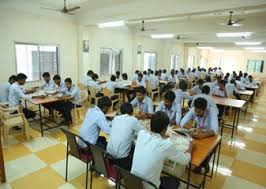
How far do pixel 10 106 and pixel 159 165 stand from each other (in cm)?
389

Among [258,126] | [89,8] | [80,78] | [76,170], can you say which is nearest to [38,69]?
[80,78]

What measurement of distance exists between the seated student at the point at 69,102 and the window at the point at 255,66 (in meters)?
17.9

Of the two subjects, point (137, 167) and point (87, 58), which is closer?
point (137, 167)

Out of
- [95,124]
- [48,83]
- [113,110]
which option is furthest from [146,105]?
[48,83]

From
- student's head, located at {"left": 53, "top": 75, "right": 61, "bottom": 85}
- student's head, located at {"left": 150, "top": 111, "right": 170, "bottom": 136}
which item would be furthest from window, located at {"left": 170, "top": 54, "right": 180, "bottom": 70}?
student's head, located at {"left": 150, "top": 111, "right": 170, "bottom": 136}

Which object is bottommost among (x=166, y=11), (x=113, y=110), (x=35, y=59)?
(x=113, y=110)

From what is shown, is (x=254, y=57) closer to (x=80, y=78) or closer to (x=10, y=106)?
(x=80, y=78)

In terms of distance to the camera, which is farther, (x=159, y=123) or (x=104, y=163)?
(x=104, y=163)

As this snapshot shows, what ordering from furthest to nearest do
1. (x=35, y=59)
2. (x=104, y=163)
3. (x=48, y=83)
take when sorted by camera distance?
(x=35, y=59) → (x=48, y=83) → (x=104, y=163)

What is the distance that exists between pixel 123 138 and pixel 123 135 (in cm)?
3

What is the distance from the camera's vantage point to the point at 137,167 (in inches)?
66.1

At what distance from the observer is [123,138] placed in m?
2.10

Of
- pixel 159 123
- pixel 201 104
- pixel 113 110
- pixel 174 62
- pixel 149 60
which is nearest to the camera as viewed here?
pixel 159 123

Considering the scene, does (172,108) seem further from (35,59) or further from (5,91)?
(35,59)
